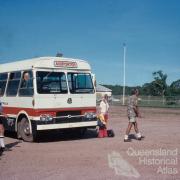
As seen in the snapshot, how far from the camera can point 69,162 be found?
1084cm

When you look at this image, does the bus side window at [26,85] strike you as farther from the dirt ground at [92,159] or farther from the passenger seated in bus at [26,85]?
the dirt ground at [92,159]

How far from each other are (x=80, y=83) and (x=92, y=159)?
5295 millimetres

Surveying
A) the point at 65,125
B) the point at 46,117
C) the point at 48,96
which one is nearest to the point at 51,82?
the point at 48,96

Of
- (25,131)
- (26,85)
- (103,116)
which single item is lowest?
(25,131)

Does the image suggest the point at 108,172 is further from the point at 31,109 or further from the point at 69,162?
A: the point at 31,109

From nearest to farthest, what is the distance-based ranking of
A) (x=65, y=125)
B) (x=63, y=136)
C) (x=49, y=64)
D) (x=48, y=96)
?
(x=48, y=96), (x=65, y=125), (x=49, y=64), (x=63, y=136)

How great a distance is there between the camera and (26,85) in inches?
607

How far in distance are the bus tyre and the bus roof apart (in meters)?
1.91

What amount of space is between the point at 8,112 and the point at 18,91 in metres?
1.15

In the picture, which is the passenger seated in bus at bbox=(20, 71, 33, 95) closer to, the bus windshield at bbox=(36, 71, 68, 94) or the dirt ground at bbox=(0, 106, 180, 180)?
the bus windshield at bbox=(36, 71, 68, 94)

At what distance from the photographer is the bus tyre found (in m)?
15.3

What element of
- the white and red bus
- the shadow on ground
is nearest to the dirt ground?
the shadow on ground

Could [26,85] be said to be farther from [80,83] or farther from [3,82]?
[3,82]

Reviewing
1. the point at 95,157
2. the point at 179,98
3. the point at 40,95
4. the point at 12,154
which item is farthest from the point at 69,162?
the point at 179,98
